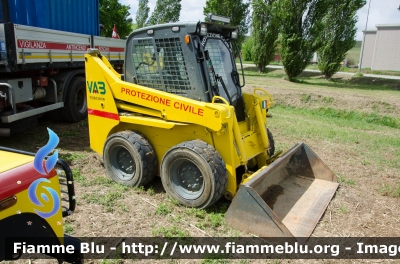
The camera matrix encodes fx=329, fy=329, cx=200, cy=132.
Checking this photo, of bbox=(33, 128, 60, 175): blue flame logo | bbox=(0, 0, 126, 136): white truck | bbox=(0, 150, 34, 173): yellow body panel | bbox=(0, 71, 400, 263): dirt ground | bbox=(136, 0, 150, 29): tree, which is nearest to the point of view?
bbox=(33, 128, 60, 175): blue flame logo

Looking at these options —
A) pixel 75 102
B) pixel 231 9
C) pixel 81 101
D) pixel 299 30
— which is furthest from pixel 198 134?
pixel 231 9

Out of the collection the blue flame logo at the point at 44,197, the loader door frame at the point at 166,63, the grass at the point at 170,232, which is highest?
the loader door frame at the point at 166,63

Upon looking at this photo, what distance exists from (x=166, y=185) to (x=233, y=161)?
2.99 feet

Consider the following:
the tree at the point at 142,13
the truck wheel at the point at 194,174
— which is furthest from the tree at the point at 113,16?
the truck wheel at the point at 194,174

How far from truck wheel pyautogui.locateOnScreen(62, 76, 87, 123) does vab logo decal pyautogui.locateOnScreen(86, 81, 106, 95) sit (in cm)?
286

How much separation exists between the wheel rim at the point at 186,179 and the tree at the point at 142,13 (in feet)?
119

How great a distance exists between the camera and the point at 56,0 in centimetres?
689

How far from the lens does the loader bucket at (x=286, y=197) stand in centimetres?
338

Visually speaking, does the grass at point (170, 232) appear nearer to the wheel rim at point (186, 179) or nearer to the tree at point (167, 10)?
the wheel rim at point (186, 179)

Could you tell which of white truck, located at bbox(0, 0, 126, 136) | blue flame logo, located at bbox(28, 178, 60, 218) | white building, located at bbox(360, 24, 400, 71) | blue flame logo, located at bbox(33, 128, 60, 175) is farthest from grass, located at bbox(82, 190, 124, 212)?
white building, located at bbox(360, 24, 400, 71)

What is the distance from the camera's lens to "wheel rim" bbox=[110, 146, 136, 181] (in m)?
4.54

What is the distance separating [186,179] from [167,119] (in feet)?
2.56

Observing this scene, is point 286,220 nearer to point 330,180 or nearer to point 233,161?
point 233,161

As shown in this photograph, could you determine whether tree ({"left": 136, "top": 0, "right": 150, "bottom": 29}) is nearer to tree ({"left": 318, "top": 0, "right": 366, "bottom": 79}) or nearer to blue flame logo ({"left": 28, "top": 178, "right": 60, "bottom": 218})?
tree ({"left": 318, "top": 0, "right": 366, "bottom": 79})
